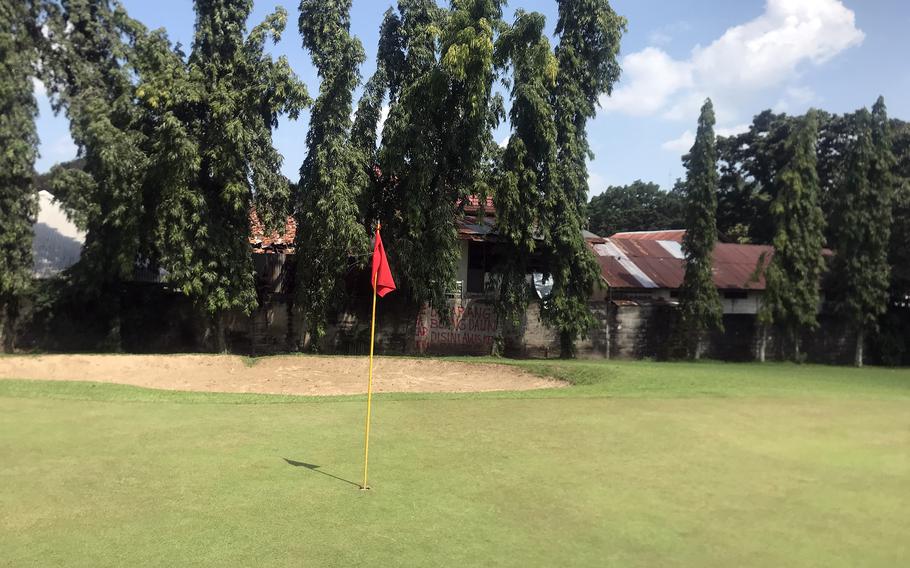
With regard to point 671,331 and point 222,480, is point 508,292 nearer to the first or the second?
point 671,331

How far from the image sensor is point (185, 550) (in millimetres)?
5582

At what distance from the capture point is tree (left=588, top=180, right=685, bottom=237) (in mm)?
68188

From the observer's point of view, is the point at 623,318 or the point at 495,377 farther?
the point at 623,318

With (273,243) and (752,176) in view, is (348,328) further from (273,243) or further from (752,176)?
(752,176)

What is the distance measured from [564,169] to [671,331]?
8.87 meters

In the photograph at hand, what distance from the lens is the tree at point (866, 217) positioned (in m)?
29.9

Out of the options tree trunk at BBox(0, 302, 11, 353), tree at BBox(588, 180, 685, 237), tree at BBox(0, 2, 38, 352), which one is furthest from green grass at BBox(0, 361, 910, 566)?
tree at BBox(588, 180, 685, 237)

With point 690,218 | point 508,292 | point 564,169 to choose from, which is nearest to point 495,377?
point 508,292

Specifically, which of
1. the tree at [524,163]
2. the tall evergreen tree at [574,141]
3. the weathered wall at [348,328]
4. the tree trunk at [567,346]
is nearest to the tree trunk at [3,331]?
the weathered wall at [348,328]

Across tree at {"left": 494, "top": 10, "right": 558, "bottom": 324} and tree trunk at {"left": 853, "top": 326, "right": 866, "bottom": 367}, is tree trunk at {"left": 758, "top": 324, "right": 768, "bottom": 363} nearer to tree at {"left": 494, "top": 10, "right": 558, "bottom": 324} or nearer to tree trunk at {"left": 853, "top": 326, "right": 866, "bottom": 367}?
tree trunk at {"left": 853, "top": 326, "right": 866, "bottom": 367}

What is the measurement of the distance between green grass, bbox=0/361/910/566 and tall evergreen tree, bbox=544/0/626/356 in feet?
42.6

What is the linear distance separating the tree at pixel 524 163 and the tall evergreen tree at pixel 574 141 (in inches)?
29.6

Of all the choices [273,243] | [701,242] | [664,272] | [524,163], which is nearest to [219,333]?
[273,243]

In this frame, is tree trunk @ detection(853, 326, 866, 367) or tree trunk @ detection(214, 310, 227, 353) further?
tree trunk @ detection(853, 326, 866, 367)
